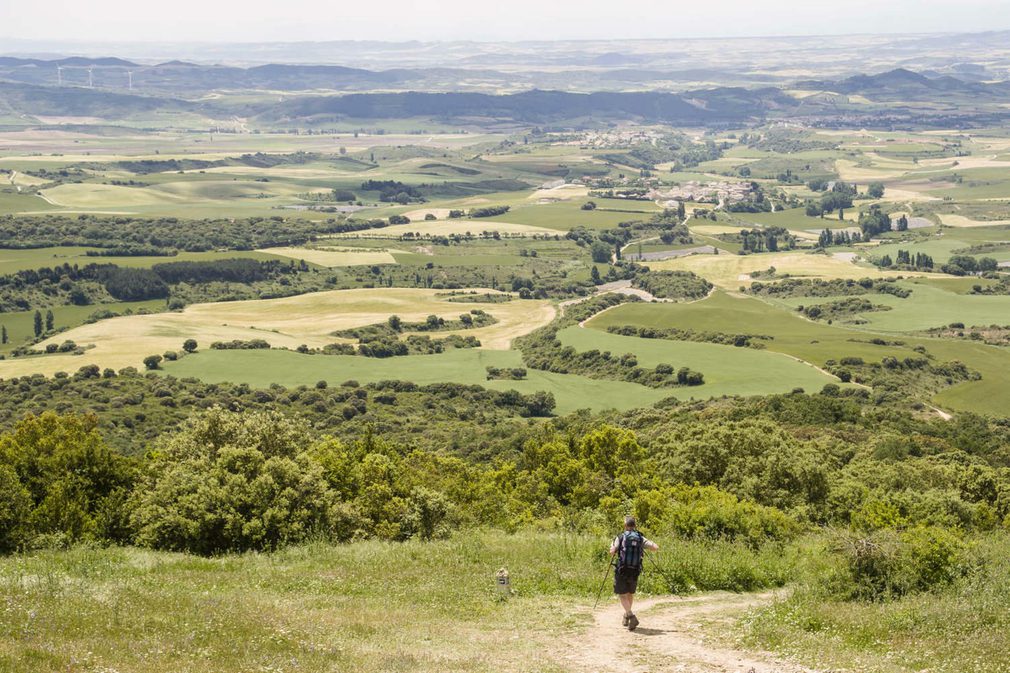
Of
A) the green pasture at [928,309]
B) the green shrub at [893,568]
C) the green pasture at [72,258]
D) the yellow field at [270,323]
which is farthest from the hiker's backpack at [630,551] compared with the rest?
the green pasture at [72,258]

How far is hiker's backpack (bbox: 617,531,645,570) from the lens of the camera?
2250cm

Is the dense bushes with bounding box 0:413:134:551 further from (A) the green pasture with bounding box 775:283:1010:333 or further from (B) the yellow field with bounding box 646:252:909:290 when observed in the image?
(B) the yellow field with bounding box 646:252:909:290

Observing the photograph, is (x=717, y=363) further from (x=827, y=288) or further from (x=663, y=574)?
(x=663, y=574)

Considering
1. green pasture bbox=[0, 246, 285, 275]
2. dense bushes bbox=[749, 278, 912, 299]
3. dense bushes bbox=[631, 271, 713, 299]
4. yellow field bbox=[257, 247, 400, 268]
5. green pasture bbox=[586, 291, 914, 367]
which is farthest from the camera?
yellow field bbox=[257, 247, 400, 268]

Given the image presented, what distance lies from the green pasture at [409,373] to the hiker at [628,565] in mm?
74881

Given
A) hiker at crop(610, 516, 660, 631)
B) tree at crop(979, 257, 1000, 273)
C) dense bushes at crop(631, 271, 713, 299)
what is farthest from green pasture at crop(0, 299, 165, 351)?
tree at crop(979, 257, 1000, 273)

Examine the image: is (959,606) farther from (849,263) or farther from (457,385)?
(849,263)

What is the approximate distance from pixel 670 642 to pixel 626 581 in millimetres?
1892

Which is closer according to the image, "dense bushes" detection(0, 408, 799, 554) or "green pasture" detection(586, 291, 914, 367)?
"dense bushes" detection(0, 408, 799, 554)

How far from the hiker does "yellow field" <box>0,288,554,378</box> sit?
97.6 meters

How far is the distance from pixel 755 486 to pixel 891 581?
68.4 ft

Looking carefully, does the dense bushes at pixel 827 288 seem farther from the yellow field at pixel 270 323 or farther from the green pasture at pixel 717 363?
the green pasture at pixel 717 363

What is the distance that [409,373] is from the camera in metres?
114

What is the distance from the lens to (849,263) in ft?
612
